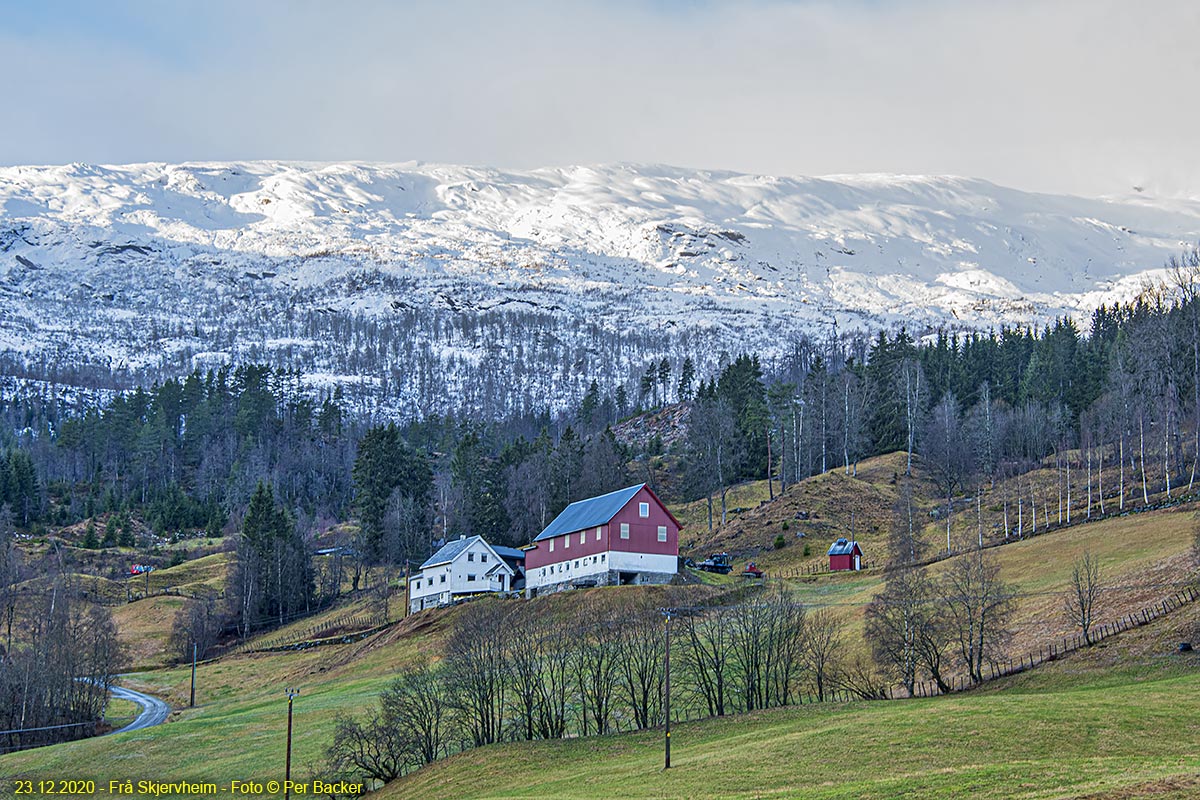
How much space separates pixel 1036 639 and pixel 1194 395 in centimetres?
6714

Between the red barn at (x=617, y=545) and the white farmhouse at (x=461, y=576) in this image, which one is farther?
the white farmhouse at (x=461, y=576)

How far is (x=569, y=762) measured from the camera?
56.9 meters

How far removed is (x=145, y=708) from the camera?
93.1 meters

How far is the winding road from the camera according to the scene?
8512cm

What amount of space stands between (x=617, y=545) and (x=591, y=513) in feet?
19.1

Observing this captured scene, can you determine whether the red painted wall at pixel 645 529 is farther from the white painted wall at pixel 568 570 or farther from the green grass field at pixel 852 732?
the green grass field at pixel 852 732

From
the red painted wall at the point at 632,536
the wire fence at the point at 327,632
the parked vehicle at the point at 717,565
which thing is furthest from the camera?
the wire fence at the point at 327,632

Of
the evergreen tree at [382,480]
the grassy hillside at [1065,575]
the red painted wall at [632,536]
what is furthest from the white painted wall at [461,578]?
the grassy hillside at [1065,575]

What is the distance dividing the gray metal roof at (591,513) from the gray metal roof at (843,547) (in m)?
16.7

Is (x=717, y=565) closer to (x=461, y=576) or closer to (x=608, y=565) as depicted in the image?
(x=608, y=565)

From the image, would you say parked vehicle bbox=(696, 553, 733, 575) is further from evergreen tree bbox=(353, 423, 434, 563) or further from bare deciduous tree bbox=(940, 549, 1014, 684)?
evergreen tree bbox=(353, 423, 434, 563)

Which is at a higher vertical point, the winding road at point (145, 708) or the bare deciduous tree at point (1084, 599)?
the bare deciduous tree at point (1084, 599)

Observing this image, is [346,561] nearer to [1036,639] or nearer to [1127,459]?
[1127,459]

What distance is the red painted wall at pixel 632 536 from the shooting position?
97.9 metres
